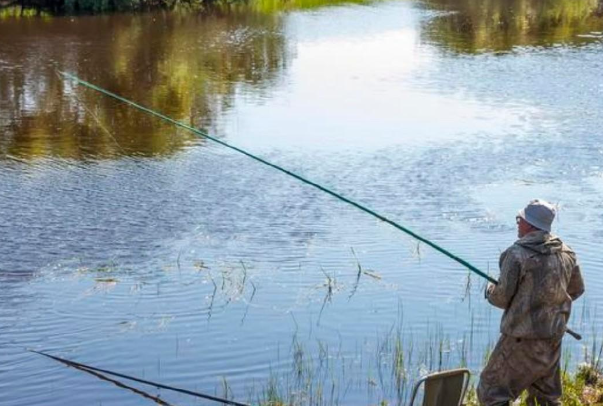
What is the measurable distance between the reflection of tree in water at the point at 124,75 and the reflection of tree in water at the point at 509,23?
4572 mm

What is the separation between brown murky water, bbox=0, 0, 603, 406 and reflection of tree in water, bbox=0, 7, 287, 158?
83mm

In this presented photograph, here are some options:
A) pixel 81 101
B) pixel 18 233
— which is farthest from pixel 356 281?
pixel 81 101

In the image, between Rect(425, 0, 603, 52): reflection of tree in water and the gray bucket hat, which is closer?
the gray bucket hat

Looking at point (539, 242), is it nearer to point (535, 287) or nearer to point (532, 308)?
point (535, 287)

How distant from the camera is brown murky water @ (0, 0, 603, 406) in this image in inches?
278

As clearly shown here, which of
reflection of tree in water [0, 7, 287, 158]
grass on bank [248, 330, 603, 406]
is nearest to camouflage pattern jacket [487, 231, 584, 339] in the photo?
grass on bank [248, 330, 603, 406]

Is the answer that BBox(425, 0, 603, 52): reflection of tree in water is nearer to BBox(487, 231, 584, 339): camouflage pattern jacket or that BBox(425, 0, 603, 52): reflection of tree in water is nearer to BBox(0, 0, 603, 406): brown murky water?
BBox(0, 0, 603, 406): brown murky water

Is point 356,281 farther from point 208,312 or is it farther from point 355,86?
point 355,86

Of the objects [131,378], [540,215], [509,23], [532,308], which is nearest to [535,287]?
[532,308]

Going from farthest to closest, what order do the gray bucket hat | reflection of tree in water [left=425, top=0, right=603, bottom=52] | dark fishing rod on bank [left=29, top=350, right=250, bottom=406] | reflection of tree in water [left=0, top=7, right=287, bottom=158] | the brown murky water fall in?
reflection of tree in water [left=425, top=0, right=603, bottom=52] < reflection of tree in water [left=0, top=7, right=287, bottom=158] < the brown murky water < dark fishing rod on bank [left=29, top=350, right=250, bottom=406] < the gray bucket hat

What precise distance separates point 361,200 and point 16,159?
4.51 m

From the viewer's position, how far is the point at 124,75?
1994 centimetres

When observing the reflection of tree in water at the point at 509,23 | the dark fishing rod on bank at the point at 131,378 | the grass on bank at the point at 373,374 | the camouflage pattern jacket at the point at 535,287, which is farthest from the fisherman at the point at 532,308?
the reflection of tree in water at the point at 509,23

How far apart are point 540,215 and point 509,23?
26401 mm
